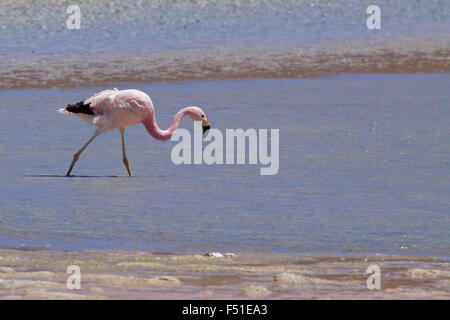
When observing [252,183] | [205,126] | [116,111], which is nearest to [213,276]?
[252,183]

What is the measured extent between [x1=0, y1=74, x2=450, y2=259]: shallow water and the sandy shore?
32 centimetres

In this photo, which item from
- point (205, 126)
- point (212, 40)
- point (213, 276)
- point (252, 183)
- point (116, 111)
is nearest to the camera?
point (213, 276)

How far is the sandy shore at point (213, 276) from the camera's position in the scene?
19.5 ft

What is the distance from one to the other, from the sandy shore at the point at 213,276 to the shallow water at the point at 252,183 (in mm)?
319

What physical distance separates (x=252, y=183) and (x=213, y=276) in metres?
3.24

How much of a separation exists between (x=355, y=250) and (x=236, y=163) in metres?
3.38

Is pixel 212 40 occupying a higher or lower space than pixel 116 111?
higher

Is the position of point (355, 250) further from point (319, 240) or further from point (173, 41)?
point (173, 41)

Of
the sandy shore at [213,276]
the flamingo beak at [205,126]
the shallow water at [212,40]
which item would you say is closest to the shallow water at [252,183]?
the sandy shore at [213,276]

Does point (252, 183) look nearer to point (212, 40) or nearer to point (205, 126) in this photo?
point (205, 126)

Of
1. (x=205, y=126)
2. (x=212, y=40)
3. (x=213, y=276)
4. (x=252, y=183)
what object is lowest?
(x=213, y=276)

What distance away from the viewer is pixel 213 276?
650cm

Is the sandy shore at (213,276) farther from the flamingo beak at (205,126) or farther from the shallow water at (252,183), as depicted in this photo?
the flamingo beak at (205,126)

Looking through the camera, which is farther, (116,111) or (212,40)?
(212,40)
